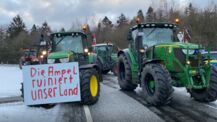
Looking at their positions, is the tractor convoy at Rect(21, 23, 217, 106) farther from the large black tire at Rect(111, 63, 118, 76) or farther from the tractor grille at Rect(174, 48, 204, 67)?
the large black tire at Rect(111, 63, 118, 76)

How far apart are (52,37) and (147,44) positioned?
3524mm

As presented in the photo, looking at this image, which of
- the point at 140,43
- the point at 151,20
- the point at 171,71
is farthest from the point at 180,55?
the point at 151,20

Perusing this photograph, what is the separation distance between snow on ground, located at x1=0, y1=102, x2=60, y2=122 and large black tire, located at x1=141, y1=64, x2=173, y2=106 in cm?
271

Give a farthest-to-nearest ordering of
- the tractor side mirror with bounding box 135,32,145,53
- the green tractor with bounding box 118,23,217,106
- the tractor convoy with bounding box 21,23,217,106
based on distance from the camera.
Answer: the tractor side mirror with bounding box 135,32,145,53 → the tractor convoy with bounding box 21,23,217,106 → the green tractor with bounding box 118,23,217,106

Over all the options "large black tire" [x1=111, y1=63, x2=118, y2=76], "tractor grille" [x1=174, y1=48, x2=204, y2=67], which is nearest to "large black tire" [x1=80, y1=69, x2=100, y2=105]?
"tractor grille" [x1=174, y1=48, x2=204, y2=67]

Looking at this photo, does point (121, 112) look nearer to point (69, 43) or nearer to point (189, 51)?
point (189, 51)

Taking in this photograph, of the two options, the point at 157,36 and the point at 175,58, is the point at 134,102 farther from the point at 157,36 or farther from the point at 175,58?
the point at 157,36

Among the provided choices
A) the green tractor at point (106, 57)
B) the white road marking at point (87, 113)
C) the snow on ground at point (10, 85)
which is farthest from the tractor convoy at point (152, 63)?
the green tractor at point (106, 57)

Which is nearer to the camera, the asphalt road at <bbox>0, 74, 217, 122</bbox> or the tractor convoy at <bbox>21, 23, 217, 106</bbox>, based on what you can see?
the asphalt road at <bbox>0, 74, 217, 122</bbox>

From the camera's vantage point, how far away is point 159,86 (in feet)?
33.8

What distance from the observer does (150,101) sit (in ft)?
35.3

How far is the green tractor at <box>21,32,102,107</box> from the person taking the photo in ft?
35.9

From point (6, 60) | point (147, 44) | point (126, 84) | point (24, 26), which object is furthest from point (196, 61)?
point (24, 26)

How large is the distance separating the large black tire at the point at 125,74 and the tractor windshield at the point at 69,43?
1.70 metres
